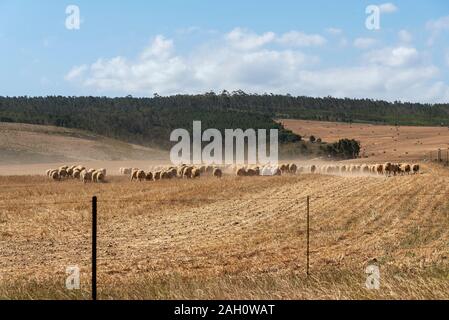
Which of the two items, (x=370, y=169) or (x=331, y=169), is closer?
(x=370, y=169)

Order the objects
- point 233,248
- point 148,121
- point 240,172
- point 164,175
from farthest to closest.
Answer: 1. point 148,121
2. point 240,172
3. point 164,175
4. point 233,248

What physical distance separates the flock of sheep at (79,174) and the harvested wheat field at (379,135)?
189 ft

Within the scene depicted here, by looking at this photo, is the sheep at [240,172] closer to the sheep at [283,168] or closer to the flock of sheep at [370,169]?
the sheep at [283,168]

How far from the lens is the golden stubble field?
884 centimetres

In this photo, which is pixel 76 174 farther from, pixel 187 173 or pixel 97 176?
Answer: pixel 187 173

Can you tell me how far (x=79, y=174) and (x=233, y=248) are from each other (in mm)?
43354

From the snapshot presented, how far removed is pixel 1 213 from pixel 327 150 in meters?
91.2

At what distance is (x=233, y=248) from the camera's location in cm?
1786

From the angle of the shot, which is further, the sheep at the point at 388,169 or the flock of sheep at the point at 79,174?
the sheep at the point at 388,169

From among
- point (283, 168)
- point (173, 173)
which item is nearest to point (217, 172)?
point (173, 173)

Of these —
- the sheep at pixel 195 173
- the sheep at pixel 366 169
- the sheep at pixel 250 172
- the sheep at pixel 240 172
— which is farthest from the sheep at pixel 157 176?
the sheep at pixel 366 169

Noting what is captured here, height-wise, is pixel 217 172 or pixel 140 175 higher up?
pixel 217 172

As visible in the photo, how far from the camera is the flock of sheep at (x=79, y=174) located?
5619 centimetres

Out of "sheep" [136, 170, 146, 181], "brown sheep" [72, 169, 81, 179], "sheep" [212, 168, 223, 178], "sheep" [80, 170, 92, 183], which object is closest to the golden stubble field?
"sheep" [136, 170, 146, 181]
